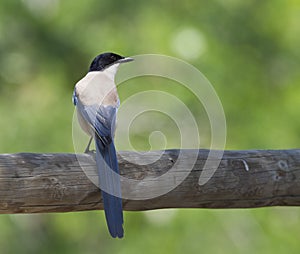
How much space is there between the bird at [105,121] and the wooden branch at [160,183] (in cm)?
5

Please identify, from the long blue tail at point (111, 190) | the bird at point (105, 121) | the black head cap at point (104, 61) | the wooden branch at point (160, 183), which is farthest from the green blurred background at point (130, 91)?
the long blue tail at point (111, 190)

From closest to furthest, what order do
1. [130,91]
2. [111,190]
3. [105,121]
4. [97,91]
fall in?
[111,190] < [105,121] < [97,91] < [130,91]

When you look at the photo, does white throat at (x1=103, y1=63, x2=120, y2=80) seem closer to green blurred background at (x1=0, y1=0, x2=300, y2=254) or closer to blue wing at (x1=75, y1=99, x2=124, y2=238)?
blue wing at (x1=75, y1=99, x2=124, y2=238)

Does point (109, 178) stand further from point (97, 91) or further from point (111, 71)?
point (111, 71)

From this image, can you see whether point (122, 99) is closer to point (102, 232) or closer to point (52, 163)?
point (102, 232)

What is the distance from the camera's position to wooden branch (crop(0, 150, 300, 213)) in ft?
9.14

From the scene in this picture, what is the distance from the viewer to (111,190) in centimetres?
293

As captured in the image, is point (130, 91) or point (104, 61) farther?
point (130, 91)

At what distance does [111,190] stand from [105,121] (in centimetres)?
66

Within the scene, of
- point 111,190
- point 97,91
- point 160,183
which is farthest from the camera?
point 97,91

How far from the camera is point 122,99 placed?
17.4 ft

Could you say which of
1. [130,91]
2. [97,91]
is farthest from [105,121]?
[130,91]

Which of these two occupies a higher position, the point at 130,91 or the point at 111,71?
the point at 111,71

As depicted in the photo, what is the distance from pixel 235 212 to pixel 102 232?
999mm
